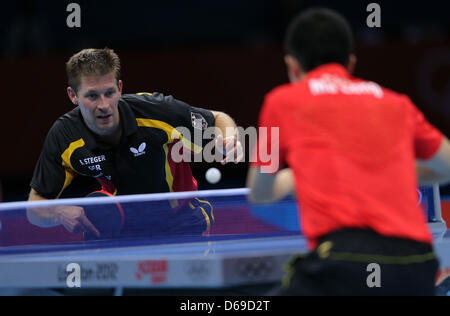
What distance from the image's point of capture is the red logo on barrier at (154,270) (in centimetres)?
276

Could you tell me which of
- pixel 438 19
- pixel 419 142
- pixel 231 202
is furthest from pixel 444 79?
pixel 419 142

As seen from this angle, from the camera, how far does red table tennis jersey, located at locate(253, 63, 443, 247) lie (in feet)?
6.71

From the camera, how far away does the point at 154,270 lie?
2.77 m

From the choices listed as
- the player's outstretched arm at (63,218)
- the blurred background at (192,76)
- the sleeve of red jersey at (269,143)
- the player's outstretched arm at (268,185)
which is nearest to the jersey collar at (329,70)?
the sleeve of red jersey at (269,143)

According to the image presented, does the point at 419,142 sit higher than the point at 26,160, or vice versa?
the point at 26,160

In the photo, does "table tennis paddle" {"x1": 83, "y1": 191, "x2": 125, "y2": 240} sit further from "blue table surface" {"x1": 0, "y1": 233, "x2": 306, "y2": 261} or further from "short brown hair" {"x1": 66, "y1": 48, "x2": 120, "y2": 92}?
"short brown hair" {"x1": 66, "y1": 48, "x2": 120, "y2": 92}

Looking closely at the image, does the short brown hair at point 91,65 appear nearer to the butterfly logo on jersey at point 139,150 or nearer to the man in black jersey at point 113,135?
the man in black jersey at point 113,135

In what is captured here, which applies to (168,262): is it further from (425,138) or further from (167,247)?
(425,138)

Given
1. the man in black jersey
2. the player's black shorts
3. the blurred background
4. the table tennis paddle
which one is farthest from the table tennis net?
the blurred background

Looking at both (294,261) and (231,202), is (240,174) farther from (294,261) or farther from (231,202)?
(294,261)

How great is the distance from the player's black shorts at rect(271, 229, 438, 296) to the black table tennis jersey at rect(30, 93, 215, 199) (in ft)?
7.06

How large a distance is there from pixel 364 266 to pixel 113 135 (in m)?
2.32

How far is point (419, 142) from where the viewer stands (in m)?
2.25

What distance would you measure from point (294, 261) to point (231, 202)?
4.02 ft
